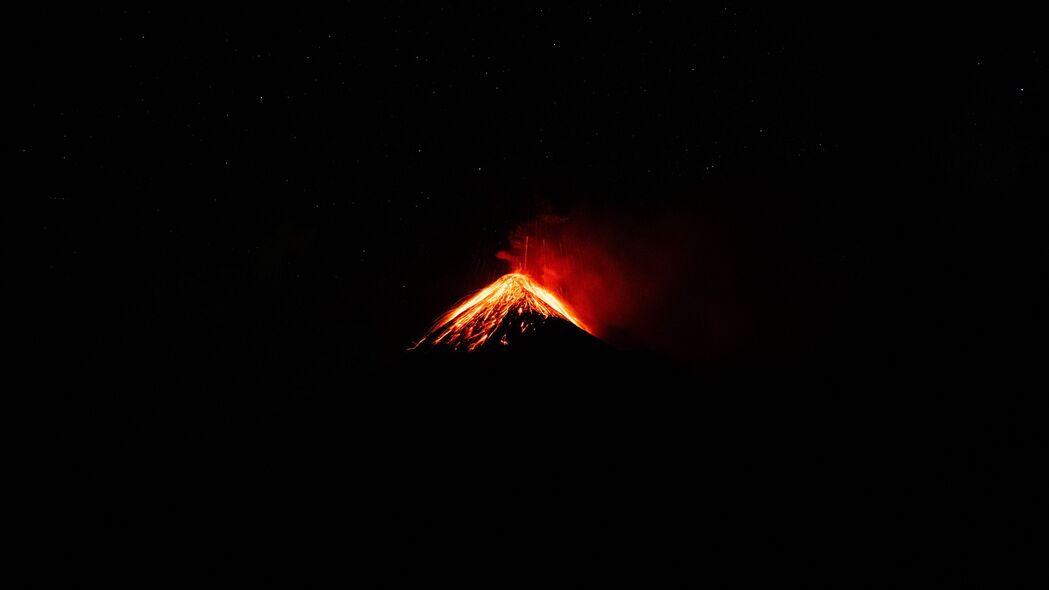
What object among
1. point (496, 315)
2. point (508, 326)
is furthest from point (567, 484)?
point (496, 315)

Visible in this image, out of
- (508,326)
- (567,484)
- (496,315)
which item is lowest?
(567,484)

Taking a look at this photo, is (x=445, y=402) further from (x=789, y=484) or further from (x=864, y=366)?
(x=864, y=366)

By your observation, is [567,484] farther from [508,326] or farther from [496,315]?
[496,315]

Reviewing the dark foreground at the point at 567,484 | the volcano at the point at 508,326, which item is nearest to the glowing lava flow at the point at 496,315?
the volcano at the point at 508,326

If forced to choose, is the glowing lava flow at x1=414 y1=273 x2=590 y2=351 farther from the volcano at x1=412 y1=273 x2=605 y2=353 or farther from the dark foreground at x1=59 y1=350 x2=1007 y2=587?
the dark foreground at x1=59 y1=350 x2=1007 y2=587

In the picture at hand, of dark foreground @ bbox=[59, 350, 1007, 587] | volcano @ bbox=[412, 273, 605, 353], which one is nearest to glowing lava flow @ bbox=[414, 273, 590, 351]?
volcano @ bbox=[412, 273, 605, 353]

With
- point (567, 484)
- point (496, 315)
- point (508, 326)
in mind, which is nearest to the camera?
point (567, 484)

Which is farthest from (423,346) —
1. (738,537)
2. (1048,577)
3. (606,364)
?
(1048,577)
